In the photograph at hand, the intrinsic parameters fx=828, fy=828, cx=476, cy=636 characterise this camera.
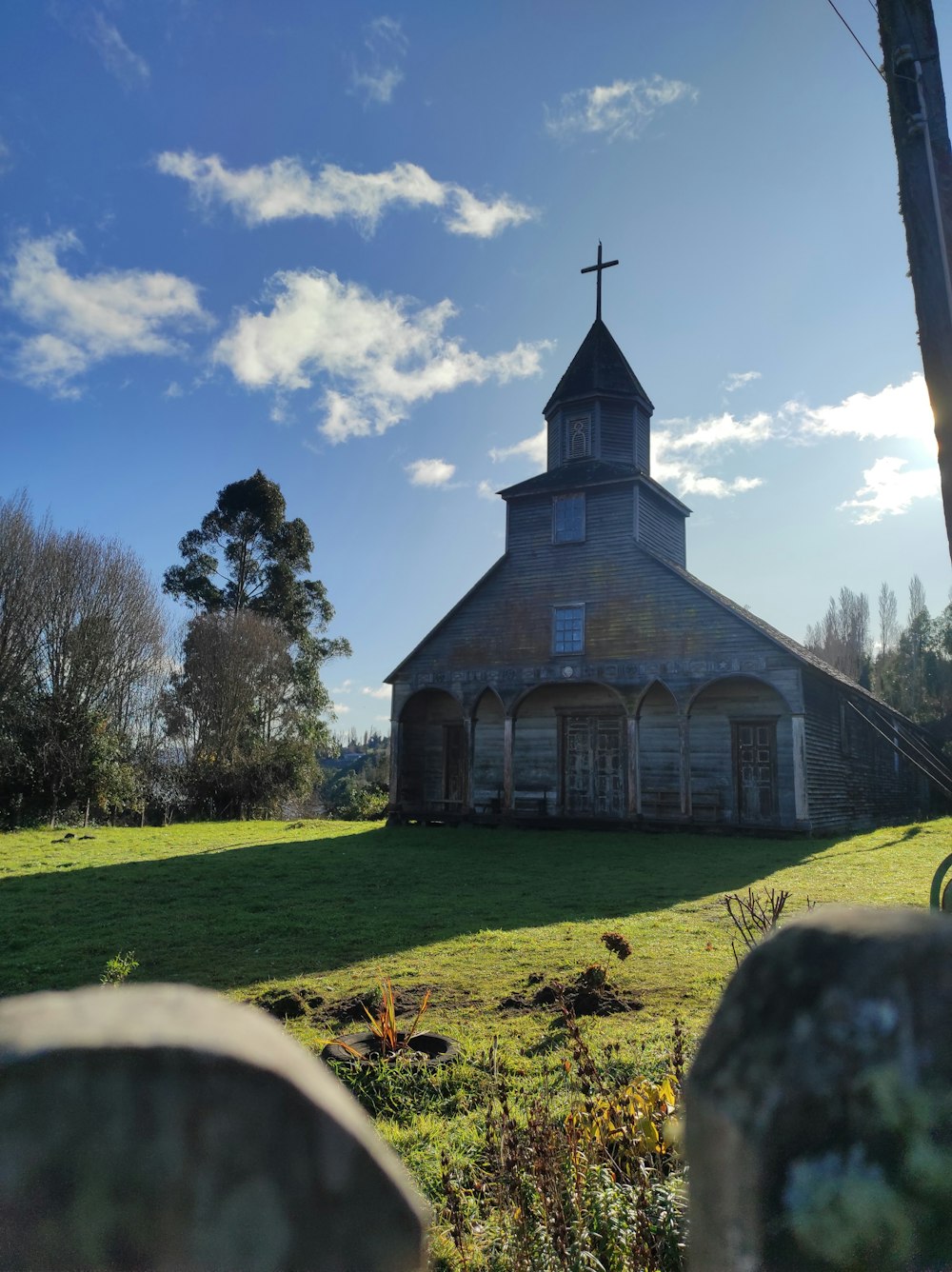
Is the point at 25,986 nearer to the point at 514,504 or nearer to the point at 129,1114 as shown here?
the point at 129,1114

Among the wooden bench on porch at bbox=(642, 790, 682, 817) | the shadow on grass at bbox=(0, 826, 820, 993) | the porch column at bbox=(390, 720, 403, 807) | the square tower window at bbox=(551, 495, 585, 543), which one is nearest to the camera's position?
the shadow on grass at bbox=(0, 826, 820, 993)

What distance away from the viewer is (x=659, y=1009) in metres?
5.65

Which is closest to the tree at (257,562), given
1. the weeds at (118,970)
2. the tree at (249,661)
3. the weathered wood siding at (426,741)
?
the tree at (249,661)

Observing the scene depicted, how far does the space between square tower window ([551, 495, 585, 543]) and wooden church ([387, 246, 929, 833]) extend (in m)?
0.05

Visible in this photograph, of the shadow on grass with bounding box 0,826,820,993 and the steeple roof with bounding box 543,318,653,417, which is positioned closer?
the shadow on grass with bounding box 0,826,820,993

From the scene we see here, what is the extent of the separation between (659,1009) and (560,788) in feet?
58.3

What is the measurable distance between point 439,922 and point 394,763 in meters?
15.9

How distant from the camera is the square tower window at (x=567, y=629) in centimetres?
2309

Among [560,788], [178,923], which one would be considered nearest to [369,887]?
[178,923]

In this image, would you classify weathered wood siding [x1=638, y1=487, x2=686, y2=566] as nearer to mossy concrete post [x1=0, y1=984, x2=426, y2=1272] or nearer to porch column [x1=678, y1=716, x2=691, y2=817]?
porch column [x1=678, y1=716, x2=691, y2=817]

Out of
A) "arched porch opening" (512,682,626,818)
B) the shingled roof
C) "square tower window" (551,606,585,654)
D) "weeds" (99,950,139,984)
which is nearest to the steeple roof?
the shingled roof

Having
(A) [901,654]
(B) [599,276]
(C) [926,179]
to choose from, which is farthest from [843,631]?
(C) [926,179]

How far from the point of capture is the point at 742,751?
69.3ft

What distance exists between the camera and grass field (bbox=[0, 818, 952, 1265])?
16.8 feet
